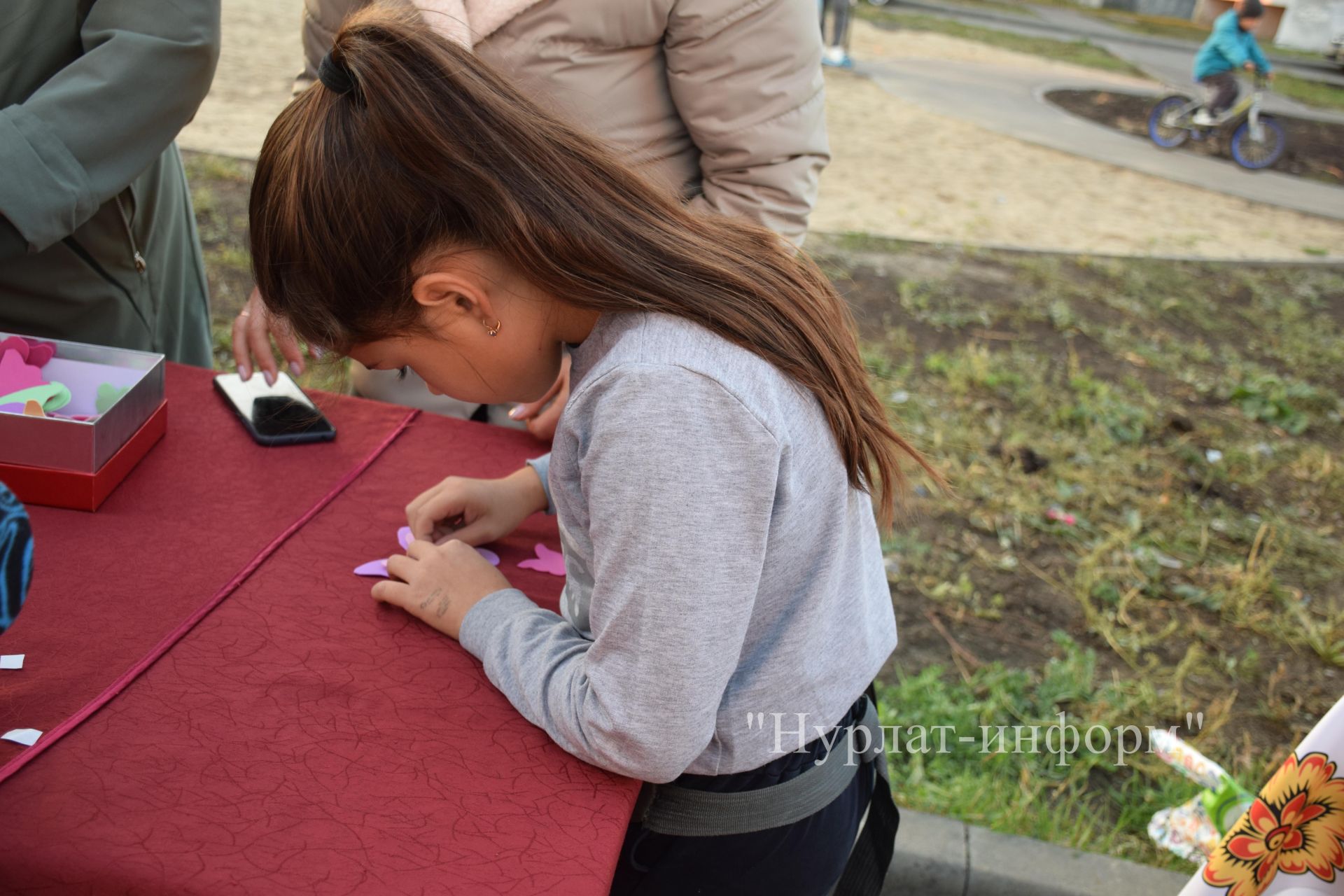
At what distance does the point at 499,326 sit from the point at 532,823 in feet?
1.66

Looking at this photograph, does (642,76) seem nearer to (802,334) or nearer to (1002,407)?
(802,334)

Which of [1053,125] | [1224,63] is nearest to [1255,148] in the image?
[1224,63]

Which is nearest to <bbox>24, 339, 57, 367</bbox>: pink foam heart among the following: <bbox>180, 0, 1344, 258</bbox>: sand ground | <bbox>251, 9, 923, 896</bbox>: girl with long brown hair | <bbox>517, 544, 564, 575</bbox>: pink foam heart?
<bbox>251, 9, 923, 896</bbox>: girl with long brown hair

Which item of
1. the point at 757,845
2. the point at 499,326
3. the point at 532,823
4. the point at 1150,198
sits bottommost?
the point at 1150,198

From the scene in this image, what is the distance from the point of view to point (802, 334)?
1.17 m

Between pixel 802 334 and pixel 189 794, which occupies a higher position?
pixel 802 334

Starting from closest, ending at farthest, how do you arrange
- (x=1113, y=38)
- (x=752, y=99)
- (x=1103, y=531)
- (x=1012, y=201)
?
(x=752, y=99) → (x=1103, y=531) → (x=1012, y=201) → (x=1113, y=38)

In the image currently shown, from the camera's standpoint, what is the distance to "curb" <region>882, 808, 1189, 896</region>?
2.17 meters

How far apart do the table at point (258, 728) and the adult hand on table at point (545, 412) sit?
0.94 ft

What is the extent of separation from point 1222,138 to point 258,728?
11.4 metres

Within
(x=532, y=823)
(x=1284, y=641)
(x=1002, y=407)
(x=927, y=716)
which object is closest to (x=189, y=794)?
(x=532, y=823)

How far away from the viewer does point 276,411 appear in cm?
166

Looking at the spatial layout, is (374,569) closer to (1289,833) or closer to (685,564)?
(685,564)

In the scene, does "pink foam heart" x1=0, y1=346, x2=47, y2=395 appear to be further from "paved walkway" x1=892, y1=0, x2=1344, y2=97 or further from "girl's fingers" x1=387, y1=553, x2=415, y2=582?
"paved walkway" x1=892, y1=0, x2=1344, y2=97
